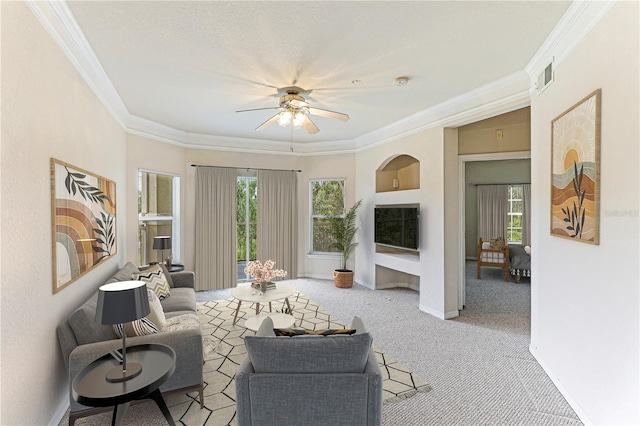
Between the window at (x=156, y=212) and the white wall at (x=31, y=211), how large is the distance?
8.70ft

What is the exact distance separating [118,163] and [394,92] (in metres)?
3.67

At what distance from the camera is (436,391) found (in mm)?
2613

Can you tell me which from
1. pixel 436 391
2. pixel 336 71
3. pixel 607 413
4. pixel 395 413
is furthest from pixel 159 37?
pixel 607 413

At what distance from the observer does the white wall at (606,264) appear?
69.9 inches

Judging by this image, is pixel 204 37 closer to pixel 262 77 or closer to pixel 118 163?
pixel 262 77

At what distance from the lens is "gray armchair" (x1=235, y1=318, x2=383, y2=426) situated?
175cm

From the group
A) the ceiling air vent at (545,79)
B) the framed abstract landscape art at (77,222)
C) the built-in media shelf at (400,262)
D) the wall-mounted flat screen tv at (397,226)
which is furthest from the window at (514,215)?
the framed abstract landscape art at (77,222)

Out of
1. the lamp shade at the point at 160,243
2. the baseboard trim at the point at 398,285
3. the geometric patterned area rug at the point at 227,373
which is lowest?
the geometric patterned area rug at the point at 227,373

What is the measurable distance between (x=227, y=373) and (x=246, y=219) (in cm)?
376

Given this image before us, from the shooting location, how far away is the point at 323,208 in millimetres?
6695

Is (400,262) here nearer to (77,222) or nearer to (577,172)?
(577,172)

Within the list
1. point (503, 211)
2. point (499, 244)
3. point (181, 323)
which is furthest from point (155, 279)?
point (503, 211)

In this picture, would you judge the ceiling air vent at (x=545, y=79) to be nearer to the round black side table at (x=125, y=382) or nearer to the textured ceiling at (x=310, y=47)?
the textured ceiling at (x=310, y=47)

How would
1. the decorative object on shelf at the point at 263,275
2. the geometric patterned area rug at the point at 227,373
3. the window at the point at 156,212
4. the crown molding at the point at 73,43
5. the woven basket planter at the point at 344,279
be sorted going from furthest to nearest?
1. the woven basket planter at the point at 344,279
2. the window at the point at 156,212
3. the decorative object on shelf at the point at 263,275
4. the geometric patterned area rug at the point at 227,373
5. the crown molding at the point at 73,43
